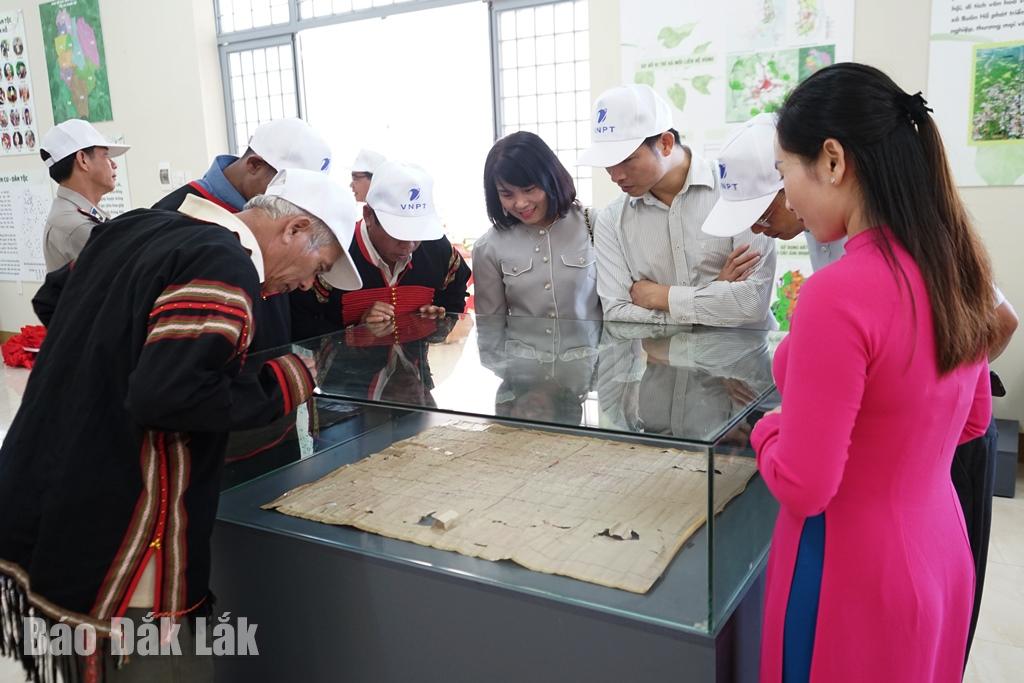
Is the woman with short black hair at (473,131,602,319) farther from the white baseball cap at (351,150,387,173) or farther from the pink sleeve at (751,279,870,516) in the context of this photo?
the pink sleeve at (751,279,870,516)

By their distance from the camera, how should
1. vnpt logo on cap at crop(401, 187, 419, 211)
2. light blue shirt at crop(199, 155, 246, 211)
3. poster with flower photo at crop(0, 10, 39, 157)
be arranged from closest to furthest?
1. light blue shirt at crop(199, 155, 246, 211)
2. vnpt logo on cap at crop(401, 187, 419, 211)
3. poster with flower photo at crop(0, 10, 39, 157)

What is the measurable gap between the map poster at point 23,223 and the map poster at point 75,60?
753mm

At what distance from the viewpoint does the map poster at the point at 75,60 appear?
673cm

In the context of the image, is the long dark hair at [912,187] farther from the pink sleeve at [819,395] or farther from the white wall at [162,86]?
the white wall at [162,86]

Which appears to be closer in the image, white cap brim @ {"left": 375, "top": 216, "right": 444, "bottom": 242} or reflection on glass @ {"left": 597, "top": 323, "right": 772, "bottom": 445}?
reflection on glass @ {"left": 597, "top": 323, "right": 772, "bottom": 445}

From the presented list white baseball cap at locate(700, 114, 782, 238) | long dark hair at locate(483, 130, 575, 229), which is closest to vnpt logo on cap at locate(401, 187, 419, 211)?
long dark hair at locate(483, 130, 575, 229)

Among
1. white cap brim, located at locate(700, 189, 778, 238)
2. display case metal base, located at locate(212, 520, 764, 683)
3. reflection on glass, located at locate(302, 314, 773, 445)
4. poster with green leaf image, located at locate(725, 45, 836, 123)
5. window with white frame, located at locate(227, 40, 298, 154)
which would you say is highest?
window with white frame, located at locate(227, 40, 298, 154)

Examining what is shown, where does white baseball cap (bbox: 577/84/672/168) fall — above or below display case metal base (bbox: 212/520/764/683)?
above

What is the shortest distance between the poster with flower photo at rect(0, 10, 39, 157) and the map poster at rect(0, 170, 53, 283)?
280 mm

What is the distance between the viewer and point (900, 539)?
108 cm

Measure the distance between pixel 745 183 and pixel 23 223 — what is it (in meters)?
8.00

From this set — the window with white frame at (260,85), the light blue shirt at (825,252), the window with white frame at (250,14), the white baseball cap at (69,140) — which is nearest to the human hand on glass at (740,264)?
the light blue shirt at (825,252)

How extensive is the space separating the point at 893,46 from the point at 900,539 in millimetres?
3501

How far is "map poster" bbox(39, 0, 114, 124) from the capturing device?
A: 6.73m
